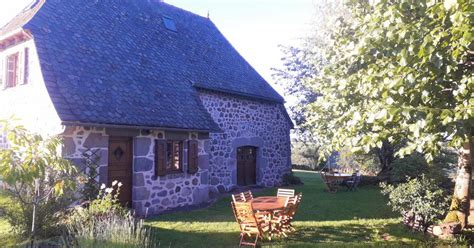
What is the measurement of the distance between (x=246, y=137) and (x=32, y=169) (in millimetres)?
11553

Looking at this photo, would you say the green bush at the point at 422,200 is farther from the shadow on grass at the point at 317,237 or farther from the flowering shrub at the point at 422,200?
the shadow on grass at the point at 317,237

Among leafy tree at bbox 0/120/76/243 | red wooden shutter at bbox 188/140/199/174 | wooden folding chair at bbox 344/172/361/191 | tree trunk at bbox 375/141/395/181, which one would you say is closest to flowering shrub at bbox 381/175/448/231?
red wooden shutter at bbox 188/140/199/174

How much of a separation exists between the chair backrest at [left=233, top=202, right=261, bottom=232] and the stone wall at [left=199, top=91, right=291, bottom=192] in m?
6.59

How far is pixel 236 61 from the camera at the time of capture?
688 inches

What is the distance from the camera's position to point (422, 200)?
7.86 metres

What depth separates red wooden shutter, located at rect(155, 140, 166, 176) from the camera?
1030 cm

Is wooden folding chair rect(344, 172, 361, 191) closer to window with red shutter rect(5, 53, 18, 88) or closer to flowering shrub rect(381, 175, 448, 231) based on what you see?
flowering shrub rect(381, 175, 448, 231)

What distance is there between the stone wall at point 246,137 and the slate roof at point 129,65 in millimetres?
502

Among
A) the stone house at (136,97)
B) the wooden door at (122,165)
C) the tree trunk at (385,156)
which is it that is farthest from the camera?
the tree trunk at (385,156)

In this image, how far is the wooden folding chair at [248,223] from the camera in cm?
704

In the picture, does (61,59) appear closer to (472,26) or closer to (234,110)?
(234,110)

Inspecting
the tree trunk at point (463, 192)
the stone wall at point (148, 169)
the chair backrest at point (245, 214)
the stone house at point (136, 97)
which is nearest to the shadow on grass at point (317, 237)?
the chair backrest at point (245, 214)

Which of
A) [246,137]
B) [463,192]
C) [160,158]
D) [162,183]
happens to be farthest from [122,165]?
[463,192]

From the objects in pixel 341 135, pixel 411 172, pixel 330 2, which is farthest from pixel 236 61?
pixel 341 135
